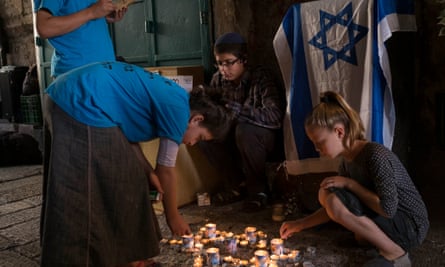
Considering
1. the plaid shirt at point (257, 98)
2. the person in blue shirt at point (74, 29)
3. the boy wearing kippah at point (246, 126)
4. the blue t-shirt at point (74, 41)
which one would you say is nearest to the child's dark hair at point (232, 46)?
the boy wearing kippah at point (246, 126)

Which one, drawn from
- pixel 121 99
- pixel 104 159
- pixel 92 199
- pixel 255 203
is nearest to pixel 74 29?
pixel 121 99

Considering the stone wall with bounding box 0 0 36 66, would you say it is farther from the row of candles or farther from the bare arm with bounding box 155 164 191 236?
the bare arm with bounding box 155 164 191 236

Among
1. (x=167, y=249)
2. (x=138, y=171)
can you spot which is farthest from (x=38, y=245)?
(x=138, y=171)

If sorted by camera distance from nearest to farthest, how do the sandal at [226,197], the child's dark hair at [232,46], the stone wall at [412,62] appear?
the stone wall at [412,62], the child's dark hair at [232,46], the sandal at [226,197]

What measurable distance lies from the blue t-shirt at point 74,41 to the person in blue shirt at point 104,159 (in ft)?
1.90

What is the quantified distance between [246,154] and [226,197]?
1.55 ft

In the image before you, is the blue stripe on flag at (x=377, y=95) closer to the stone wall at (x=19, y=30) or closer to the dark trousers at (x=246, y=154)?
the dark trousers at (x=246, y=154)

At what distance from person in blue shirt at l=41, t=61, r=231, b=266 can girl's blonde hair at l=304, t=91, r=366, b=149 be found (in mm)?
581

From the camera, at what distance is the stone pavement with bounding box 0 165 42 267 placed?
8.46 ft

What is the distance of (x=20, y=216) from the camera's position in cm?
337

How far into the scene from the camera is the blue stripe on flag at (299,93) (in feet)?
9.34

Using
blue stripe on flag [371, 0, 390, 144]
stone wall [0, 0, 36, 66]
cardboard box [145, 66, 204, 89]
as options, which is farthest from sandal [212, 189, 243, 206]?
stone wall [0, 0, 36, 66]

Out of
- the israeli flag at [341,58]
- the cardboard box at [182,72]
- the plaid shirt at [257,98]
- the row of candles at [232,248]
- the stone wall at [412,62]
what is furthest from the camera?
the cardboard box at [182,72]

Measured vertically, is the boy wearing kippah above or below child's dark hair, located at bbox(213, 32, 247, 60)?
below
